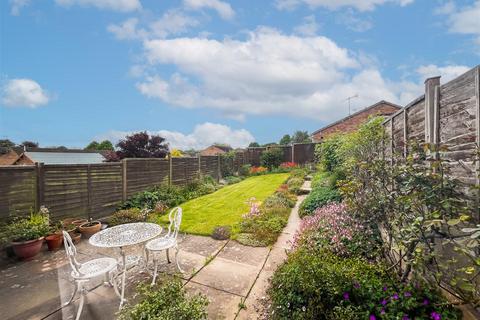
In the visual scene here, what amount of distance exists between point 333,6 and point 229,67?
430cm

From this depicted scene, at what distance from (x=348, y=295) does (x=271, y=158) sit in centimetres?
1487

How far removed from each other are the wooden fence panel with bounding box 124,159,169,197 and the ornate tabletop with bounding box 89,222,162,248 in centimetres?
407

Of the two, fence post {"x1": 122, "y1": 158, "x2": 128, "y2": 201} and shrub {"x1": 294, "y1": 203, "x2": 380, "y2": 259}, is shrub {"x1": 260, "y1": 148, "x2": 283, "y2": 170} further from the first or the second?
shrub {"x1": 294, "y1": 203, "x2": 380, "y2": 259}

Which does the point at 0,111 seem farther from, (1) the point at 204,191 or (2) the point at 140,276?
(1) the point at 204,191

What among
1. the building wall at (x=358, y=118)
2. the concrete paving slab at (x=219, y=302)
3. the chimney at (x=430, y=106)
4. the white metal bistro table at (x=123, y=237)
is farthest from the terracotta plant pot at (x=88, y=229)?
the building wall at (x=358, y=118)

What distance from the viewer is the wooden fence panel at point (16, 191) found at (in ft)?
14.3

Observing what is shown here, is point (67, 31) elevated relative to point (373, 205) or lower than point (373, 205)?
elevated

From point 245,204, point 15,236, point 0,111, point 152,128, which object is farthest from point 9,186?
→ point 152,128

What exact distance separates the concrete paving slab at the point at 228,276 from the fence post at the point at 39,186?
4.30 metres

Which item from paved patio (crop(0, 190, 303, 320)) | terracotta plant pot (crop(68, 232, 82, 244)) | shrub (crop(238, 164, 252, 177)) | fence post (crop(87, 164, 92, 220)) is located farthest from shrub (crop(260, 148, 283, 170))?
terracotta plant pot (crop(68, 232, 82, 244))

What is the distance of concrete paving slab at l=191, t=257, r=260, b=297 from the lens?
10.4 ft

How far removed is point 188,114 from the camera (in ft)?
43.7

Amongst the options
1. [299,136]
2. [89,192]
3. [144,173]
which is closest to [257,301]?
[89,192]

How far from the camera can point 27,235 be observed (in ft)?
14.4
